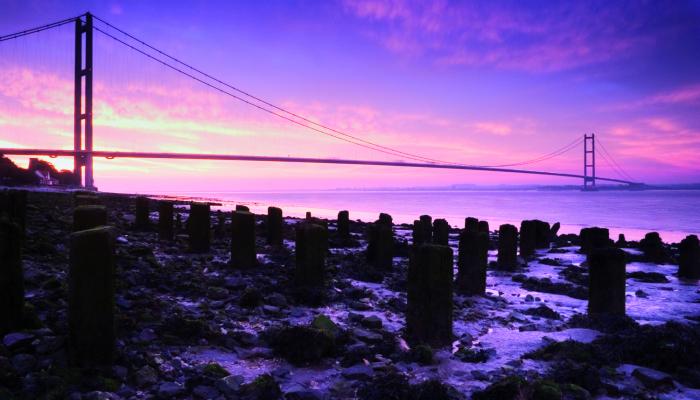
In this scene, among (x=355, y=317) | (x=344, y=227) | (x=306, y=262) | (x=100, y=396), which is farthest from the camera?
(x=344, y=227)

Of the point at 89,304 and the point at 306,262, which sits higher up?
the point at 89,304

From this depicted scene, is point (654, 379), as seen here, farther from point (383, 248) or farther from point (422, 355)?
point (383, 248)

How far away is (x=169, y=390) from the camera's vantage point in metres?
2.54

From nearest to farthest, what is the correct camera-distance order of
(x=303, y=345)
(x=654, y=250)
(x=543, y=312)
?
(x=303, y=345), (x=543, y=312), (x=654, y=250)

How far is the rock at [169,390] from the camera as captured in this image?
8.22ft

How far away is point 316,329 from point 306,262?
1803 mm

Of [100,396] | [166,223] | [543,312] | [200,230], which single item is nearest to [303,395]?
[100,396]

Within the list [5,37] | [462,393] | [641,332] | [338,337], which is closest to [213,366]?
[338,337]

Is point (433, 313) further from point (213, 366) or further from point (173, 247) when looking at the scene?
point (173, 247)

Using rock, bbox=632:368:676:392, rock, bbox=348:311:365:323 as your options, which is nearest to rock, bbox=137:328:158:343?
rock, bbox=348:311:365:323

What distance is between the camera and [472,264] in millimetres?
5766

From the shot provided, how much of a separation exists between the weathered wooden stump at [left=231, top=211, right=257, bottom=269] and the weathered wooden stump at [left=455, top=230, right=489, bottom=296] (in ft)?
8.71

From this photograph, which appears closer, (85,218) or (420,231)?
(85,218)

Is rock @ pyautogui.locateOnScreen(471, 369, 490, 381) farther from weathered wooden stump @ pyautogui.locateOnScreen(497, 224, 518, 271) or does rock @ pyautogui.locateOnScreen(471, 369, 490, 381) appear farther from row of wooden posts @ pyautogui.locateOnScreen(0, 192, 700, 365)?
weathered wooden stump @ pyautogui.locateOnScreen(497, 224, 518, 271)
